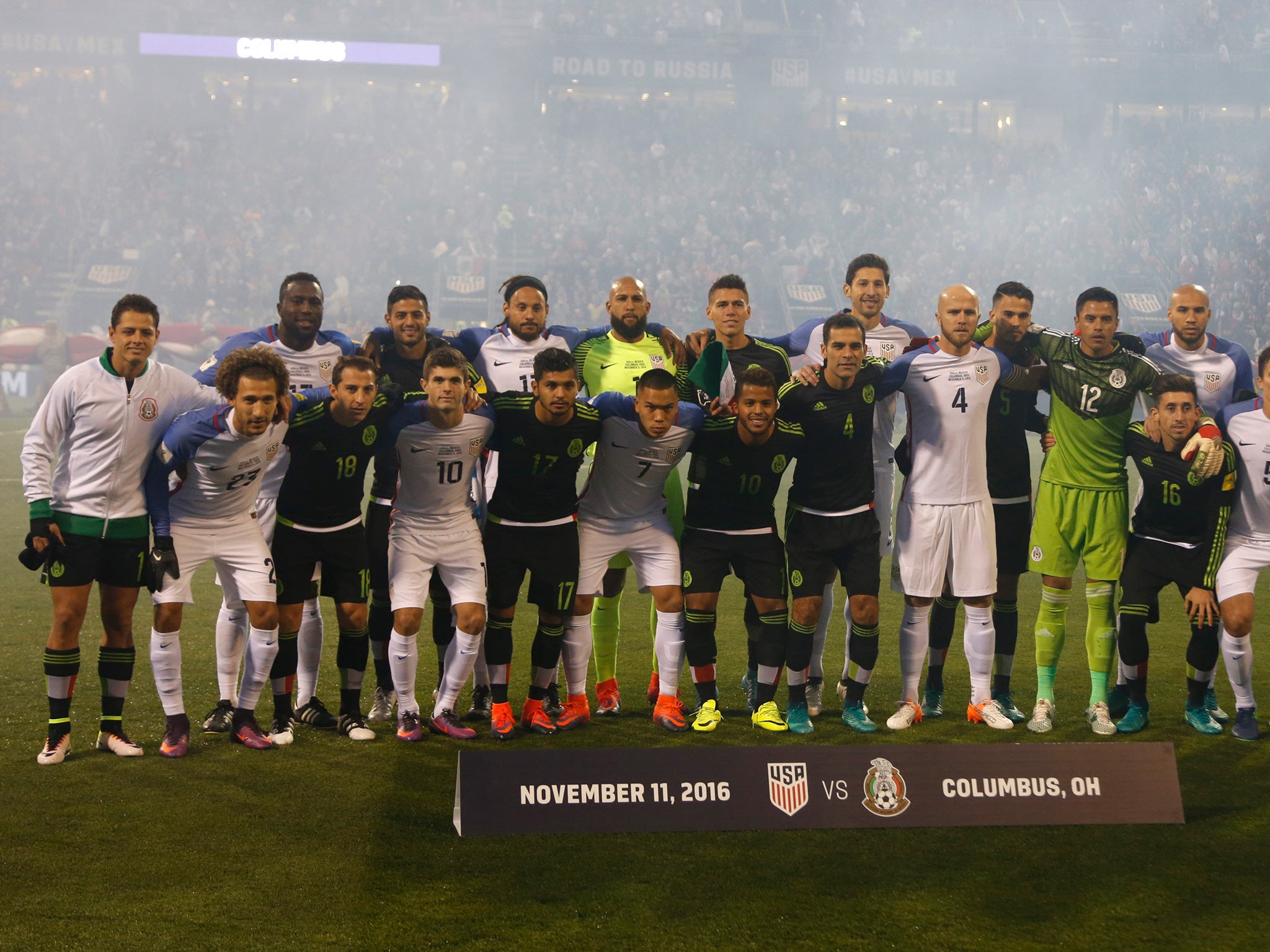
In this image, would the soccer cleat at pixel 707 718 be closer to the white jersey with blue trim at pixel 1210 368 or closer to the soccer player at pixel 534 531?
the soccer player at pixel 534 531

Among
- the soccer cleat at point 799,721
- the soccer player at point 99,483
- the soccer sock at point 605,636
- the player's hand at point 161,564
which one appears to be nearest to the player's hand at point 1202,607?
the soccer cleat at point 799,721

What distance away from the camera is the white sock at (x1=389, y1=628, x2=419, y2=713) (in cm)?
545

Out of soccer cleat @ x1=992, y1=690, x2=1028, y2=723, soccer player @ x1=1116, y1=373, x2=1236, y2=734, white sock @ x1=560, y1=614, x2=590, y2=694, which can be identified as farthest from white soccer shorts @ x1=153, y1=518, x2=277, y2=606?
soccer player @ x1=1116, y1=373, x2=1236, y2=734

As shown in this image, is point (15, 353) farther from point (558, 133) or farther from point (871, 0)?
point (871, 0)

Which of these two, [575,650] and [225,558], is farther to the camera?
[575,650]

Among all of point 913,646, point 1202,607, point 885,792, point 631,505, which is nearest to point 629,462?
point 631,505

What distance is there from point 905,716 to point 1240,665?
67.7 inches

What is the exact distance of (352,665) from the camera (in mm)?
5723

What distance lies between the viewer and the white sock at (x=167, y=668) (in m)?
5.27

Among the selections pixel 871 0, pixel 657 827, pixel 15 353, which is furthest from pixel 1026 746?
pixel 871 0

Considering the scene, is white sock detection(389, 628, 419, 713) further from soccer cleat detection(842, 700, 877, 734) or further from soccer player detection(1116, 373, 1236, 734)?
soccer player detection(1116, 373, 1236, 734)

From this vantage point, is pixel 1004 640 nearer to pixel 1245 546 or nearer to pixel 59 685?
pixel 1245 546

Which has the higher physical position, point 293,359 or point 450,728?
point 293,359

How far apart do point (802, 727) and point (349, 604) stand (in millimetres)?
2441
